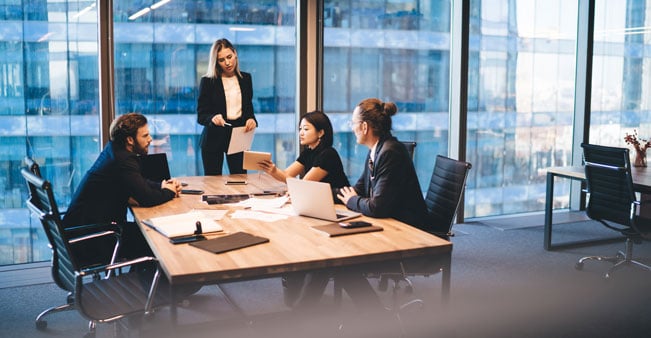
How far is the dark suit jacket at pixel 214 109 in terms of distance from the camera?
15.8 ft

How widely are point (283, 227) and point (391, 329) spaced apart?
0.91 m

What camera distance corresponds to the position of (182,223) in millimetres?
2914

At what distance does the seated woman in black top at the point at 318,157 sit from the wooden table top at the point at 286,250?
0.69 meters

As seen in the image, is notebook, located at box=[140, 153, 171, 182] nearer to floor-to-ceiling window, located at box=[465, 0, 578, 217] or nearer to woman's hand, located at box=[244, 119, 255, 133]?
woman's hand, located at box=[244, 119, 255, 133]

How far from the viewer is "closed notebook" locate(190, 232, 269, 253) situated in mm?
2498

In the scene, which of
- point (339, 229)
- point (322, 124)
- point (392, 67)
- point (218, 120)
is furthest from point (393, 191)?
point (392, 67)

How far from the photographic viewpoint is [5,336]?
11.5 ft

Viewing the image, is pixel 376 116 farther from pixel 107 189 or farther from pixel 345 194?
pixel 107 189

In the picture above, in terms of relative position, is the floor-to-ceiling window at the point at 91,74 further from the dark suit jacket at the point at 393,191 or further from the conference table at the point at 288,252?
the dark suit jacket at the point at 393,191

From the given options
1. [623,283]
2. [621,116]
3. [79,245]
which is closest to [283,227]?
[79,245]

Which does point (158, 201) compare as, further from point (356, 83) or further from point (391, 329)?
point (356, 83)

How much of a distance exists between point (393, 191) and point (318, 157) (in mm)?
761

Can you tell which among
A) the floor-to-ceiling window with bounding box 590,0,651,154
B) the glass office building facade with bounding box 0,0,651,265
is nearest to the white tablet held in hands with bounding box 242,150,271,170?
the glass office building facade with bounding box 0,0,651,265

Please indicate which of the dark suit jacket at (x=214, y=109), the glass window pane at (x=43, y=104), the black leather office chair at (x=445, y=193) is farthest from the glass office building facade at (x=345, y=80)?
the black leather office chair at (x=445, y=193)
